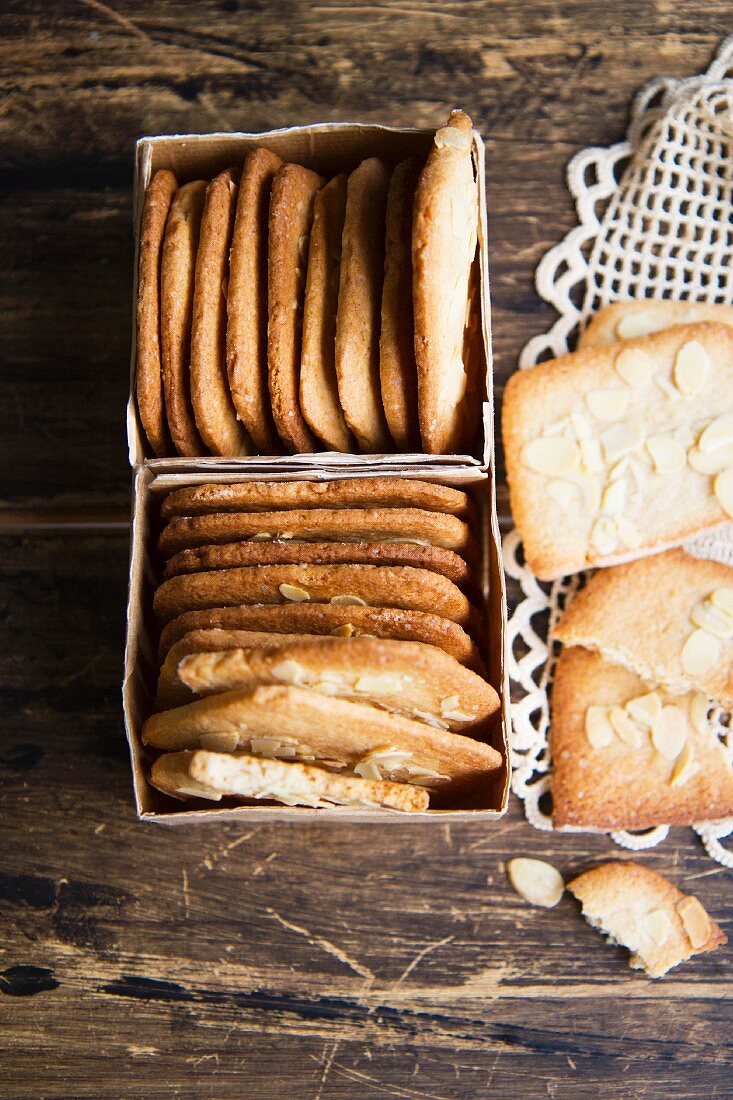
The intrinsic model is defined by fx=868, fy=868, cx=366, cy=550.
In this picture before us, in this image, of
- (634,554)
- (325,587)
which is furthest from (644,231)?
(325,587)

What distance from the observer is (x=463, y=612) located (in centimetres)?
110

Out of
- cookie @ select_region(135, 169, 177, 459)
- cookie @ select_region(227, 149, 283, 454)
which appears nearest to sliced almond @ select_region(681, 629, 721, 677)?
cookie @ select_region(227, 149, 283, 454)

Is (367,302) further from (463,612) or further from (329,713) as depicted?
(329,713)

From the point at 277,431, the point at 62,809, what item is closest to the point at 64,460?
the point at 277,431

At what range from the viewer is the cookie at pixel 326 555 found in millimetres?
1065

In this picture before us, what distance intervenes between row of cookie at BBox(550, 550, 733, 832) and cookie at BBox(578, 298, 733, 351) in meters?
0.35

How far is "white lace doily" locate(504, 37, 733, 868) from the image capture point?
1.38m

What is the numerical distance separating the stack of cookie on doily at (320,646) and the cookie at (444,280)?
101 mm

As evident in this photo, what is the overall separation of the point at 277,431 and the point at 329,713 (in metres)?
0.45

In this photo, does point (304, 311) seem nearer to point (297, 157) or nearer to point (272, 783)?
point (297, 157)

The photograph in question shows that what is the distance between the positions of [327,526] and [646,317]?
0.67 meters

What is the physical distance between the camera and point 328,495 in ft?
3.61

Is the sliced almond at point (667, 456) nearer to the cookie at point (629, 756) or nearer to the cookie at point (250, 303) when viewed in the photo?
the cookie at point (629, 756)

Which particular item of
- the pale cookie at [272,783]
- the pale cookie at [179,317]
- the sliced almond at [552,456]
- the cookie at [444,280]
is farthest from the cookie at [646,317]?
the pale cookie at [272,783]
